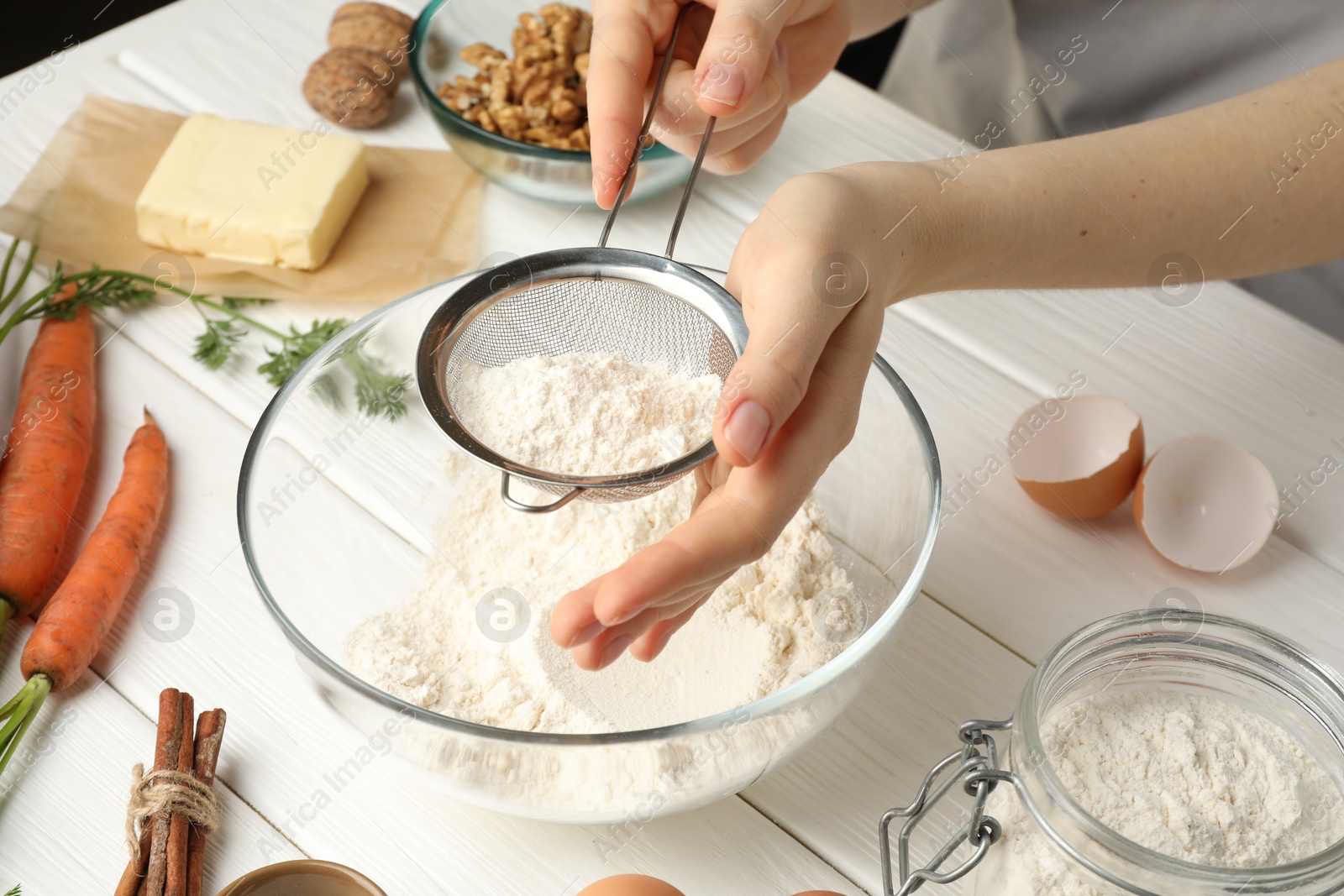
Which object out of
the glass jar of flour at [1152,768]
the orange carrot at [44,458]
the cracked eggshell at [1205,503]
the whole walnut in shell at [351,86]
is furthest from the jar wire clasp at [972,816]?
the whole walnut in shell at [351,86]

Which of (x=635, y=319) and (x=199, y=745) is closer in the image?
(x=199, y=745)

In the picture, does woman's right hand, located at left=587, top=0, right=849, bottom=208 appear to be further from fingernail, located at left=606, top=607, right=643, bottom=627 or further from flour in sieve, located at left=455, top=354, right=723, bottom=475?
Result: fingernail, located at left=606, top=607, right=643, bottom=627

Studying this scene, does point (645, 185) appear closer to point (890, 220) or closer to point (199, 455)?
point (890, 220)

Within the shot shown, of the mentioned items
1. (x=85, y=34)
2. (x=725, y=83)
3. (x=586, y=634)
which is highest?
(x=725, y=83)

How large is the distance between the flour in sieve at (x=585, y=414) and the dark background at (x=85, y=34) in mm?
1784

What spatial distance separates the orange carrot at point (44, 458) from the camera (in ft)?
3.30

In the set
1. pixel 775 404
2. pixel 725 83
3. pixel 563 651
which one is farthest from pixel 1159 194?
pixel 563 651

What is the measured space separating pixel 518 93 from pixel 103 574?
0.81m

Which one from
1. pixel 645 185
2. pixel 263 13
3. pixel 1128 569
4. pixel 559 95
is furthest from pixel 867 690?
pixel 263 13

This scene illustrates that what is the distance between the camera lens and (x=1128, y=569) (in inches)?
42.4

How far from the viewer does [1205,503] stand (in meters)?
1.07

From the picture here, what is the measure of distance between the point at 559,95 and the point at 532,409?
0.62 metres

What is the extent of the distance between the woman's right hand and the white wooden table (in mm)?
192

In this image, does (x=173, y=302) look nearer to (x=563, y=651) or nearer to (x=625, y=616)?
(x=563, y=651)
